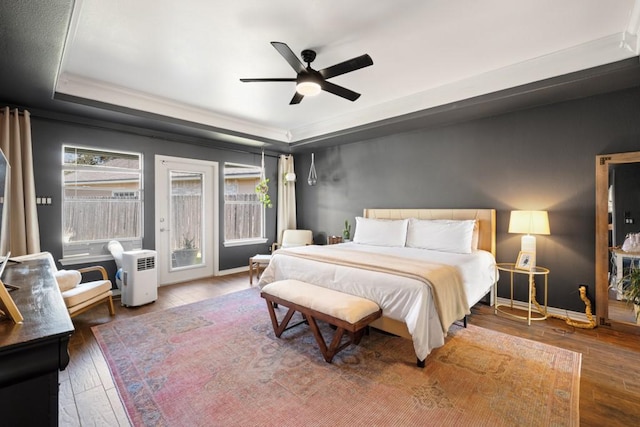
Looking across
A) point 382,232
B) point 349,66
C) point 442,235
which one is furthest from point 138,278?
point 442,235

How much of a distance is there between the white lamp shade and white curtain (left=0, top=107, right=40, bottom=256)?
5470 millimetres

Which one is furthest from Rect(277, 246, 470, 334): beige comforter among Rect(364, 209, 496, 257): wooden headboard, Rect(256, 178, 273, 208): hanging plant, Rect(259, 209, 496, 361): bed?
Rect(256, 178, 273, 208): hanging plant

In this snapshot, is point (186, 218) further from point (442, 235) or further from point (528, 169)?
point (528, 169)

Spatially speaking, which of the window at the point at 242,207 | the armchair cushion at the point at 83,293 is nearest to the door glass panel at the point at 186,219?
the window at the point at 242,207

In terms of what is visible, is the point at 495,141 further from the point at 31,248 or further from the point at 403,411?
the point at 31,248

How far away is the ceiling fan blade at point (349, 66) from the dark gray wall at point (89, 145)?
325cm

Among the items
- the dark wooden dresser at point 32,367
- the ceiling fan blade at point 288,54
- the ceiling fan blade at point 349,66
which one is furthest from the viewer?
the ceiling fan blade at point 349,66

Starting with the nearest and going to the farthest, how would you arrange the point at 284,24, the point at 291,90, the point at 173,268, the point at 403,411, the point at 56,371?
the point at 56,371, the point at 403,411, the point at 284,24, the point at 291,90, the point at 173,268

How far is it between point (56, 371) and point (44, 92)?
3.35 meters

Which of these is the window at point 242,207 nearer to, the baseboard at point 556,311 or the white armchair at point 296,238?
the white armchair at point 296,238

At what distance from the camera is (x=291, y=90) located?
3.68m

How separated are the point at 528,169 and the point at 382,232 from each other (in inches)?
77.3

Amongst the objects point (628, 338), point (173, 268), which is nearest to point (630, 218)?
point (628, 338)

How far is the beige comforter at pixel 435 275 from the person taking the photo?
91.0 inches
